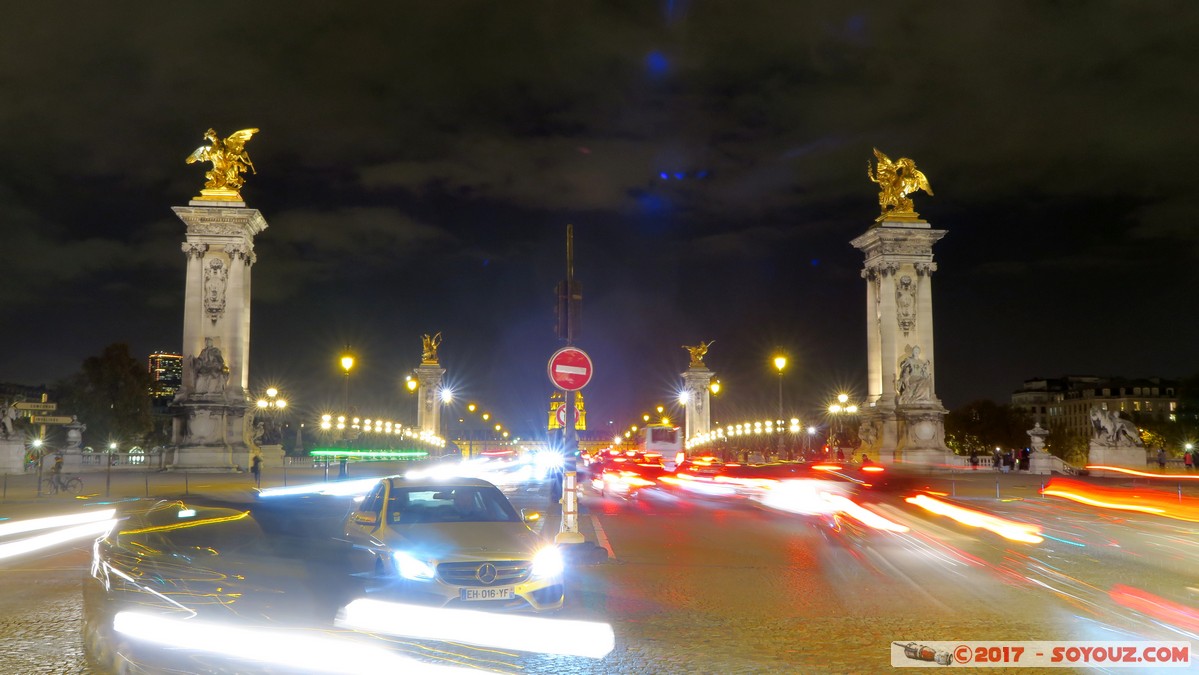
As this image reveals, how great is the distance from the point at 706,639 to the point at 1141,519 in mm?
20129

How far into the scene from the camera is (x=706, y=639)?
8.92 meters

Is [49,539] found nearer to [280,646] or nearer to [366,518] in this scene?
[366,518]

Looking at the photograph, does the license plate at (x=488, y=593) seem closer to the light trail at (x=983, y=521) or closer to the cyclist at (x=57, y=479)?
the light trail at (x=983, y=521)

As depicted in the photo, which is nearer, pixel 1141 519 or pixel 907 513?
pixel 907 513

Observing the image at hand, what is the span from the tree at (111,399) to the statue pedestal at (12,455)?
3926 centimetres

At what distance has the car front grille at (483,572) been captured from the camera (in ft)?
29.8

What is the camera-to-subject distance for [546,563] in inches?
376

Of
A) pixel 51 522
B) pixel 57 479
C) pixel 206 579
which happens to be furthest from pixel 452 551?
pixel 57 479

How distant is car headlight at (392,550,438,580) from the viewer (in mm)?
9055

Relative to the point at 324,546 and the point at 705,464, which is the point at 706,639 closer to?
the point at 324,546

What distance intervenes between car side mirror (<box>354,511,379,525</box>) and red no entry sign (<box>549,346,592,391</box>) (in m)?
5.03

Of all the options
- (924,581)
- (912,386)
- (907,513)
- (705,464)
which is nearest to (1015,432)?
(912,386)

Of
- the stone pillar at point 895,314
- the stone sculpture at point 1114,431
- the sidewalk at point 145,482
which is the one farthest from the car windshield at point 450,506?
the stone sculpture at point 1114,431

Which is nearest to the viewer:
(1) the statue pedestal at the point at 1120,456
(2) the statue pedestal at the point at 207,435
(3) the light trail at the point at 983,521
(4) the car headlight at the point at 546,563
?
(4) the car headlight at the point at 546,563
